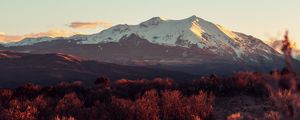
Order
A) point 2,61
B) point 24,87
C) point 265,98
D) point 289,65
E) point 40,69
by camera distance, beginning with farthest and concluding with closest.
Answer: point 2,61 < point 40,69 < point 24,87 < point 265,98 < point 289,65

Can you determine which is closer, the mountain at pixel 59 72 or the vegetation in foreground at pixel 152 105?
the vegetation in foreground at pixel 152 105

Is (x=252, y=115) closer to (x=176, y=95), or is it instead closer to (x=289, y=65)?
(x=176, y=95)

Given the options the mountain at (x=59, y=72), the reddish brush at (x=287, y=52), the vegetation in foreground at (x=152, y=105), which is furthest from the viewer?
the mountain at (x=59, y=72)

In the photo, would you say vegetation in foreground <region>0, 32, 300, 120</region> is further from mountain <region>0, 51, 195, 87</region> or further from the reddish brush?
mountain <region>0, 51, 195, 87</region>

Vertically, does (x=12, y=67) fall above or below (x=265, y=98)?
below

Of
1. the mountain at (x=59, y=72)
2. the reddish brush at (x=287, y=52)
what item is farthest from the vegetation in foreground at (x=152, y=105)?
the mountain at (x=59, y=72)

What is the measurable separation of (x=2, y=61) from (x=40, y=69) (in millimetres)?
22066

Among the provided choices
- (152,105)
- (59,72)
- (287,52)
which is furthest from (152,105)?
(59,72)

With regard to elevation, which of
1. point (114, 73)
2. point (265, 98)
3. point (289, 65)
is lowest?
point (114, 73)

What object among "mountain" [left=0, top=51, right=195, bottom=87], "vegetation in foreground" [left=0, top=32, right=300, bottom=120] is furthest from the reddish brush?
"mountain" [left=0, top=51, right=195, bottom=87]

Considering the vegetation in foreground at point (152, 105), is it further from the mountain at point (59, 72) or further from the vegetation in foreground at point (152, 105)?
the mountain at point (59, 72)

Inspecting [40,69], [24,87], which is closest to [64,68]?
[40,69]

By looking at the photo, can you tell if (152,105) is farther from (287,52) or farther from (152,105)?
(287,52)

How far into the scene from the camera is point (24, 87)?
111ft
